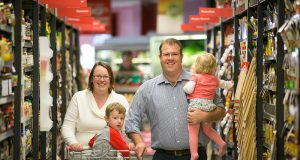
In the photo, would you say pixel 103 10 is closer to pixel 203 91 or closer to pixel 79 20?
pixel 79 20

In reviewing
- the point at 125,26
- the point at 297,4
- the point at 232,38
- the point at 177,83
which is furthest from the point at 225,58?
the point at 125,26

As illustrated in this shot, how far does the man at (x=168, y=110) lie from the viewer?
5.64 meters

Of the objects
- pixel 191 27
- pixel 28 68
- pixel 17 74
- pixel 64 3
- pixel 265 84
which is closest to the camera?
pixel 17 74

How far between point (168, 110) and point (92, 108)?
4.06 feet

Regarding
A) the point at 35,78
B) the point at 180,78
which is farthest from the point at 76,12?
the point at 180,78

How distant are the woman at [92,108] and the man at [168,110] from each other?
2.75 feet

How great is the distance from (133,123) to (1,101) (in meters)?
1.19

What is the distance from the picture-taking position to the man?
18.5 feet

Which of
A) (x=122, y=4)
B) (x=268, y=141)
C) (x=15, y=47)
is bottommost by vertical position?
(x=268, y=141)

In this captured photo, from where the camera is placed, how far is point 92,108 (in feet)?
21.9

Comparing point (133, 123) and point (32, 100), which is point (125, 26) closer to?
point (32, 100)

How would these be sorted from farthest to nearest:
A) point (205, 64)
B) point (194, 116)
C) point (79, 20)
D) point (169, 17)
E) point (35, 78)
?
point (169, 17) → point (79, 20) → point (35, 78) → point (205, 64) → point (194, 116)

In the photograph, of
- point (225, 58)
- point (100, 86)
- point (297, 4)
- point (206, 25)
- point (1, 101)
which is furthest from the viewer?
point (206, 25)

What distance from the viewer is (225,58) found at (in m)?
9.16
